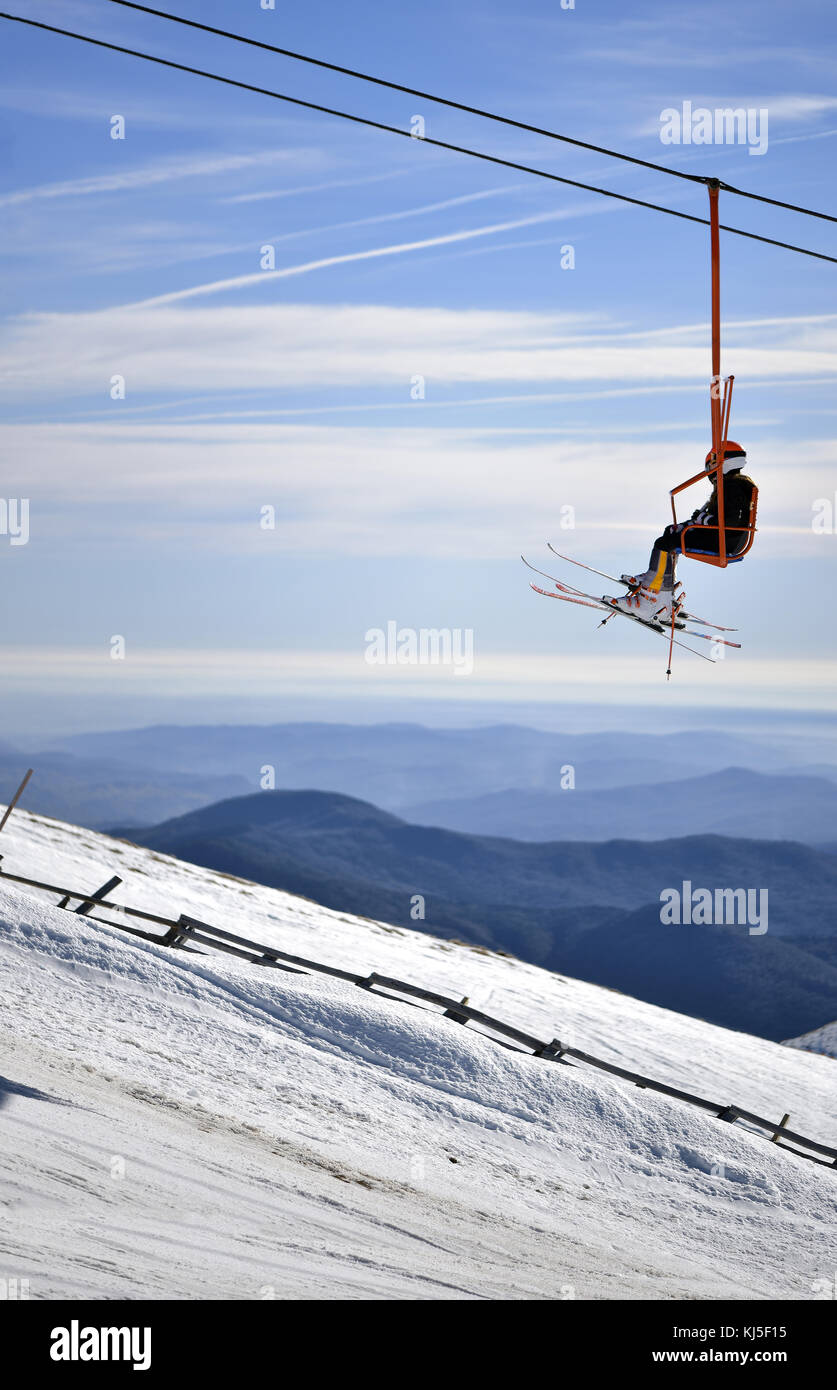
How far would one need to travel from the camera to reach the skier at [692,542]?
1212cm

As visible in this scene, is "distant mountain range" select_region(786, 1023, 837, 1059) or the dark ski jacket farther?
"distant mountain range" select_region(786, 1023, 837, 1059)

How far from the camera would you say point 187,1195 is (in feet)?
34.9

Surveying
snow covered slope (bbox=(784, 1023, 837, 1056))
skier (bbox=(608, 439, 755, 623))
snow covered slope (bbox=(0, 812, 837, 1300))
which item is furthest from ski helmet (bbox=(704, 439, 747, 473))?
snow covered slope (bbox=(784, 1023, 837, 1056))

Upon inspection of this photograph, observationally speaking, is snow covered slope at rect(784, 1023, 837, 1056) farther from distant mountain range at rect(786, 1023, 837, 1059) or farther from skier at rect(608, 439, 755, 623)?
skier at rect(608, 439, 755, 623)

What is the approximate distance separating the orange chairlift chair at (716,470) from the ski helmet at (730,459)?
0.04 metres

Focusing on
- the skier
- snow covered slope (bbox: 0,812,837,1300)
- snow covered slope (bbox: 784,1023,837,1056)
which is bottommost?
snow covered slope (bbox: 784,1023,837,1056)

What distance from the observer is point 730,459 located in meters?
12.1

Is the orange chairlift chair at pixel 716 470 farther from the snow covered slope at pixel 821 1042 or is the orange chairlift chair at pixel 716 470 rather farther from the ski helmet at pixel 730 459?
the snow covered slope at pixel 821 1042

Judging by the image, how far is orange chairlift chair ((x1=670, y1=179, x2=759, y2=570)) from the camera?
36.5 feet

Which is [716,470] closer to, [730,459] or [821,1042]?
[730,459]

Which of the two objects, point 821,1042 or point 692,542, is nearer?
point 692,542

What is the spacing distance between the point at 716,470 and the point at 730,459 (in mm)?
249

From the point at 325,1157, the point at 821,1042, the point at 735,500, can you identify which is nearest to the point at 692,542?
the point at 735,500
